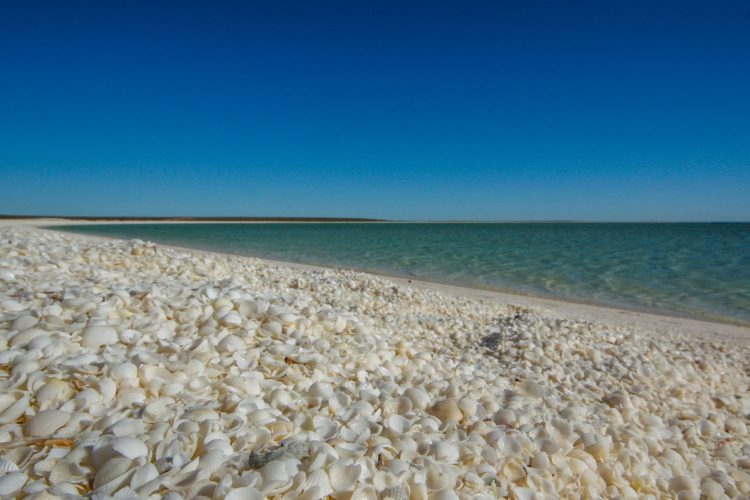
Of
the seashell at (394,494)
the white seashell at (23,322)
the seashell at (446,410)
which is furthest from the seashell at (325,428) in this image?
the white seashell at (23,322)

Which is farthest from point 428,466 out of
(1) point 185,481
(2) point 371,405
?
(1) point 185,481

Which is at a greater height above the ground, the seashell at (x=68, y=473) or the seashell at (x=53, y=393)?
the seashell at (x=53, y=393)

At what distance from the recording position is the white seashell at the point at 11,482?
1374mm

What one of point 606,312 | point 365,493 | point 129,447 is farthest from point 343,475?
point 606,312

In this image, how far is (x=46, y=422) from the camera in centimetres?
172

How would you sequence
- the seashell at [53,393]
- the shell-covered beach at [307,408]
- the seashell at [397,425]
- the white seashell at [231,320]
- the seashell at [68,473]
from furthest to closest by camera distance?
the white seashell at [231,320], the seashell at [397,425], the seashell at [53,393], the shell-covered beach at [307,408], the seashell at [68,473]

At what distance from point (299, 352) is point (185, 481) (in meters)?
1.23

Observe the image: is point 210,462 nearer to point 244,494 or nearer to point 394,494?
point 244,494

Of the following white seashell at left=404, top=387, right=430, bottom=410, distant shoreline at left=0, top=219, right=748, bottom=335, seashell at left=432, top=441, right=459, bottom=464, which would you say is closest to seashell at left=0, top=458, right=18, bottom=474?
seashell at left=432, top=441, right=459, bottom=464

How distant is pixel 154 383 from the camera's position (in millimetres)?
2092

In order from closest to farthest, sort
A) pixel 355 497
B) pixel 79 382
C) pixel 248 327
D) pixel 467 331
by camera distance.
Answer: pixel 355 497 → pixel 79 382 → pixel 248 327 → pixel 467 331

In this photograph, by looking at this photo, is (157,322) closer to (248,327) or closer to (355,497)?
(248,327)

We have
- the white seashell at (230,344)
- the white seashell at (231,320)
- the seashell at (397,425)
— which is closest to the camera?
the seashell at (397,425)

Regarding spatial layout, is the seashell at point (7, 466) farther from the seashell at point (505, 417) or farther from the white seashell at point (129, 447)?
the seashell at point (505, 417)
